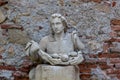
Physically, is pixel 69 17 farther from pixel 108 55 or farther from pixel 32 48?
pixel 32 48

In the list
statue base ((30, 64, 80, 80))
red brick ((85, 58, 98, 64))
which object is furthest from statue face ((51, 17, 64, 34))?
red brick ((85, 58, 98, 64))

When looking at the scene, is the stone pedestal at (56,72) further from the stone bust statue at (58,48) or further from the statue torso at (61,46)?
the statue torso at (61,46)

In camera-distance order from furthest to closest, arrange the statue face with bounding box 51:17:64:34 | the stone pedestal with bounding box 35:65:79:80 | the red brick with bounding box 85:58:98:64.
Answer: the red brick with bounding box 85:58:98:64, the statue face with bounding box 51:17:64:34, the stone pedestal with bounding box 35:65:79:80

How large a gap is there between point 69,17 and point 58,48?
0.75 meters

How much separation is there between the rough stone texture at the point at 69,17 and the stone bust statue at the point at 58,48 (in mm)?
533

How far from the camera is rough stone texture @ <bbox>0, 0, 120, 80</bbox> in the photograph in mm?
4191

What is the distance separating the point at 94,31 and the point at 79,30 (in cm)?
17

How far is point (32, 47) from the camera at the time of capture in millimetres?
3500

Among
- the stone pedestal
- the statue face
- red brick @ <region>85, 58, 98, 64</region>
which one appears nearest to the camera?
the stone pedestal

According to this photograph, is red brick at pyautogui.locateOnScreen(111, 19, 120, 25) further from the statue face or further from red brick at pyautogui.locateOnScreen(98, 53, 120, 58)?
the statue face

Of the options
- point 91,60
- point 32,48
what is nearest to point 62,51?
point 32,48

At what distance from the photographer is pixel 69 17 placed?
4234 millimetres

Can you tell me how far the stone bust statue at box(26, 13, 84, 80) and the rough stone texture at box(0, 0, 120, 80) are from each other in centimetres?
53

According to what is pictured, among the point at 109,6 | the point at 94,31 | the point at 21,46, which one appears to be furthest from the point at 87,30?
the point at 21,46
